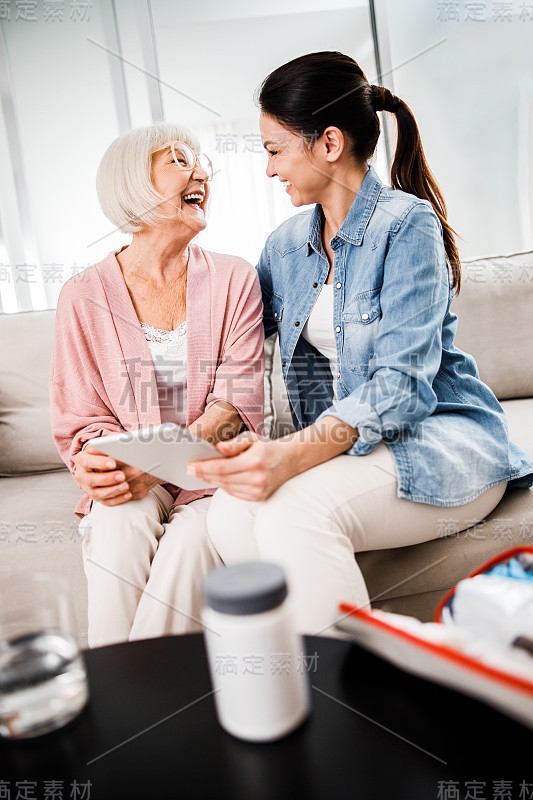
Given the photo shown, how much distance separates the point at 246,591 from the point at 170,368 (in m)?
0.92

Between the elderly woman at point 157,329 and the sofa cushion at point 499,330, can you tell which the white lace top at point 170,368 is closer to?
the elderly woman at point 157,329

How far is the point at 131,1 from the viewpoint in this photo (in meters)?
3.07

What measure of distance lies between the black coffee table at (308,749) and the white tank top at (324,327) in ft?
2.55

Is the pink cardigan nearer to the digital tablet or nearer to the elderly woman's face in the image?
the elderly woman's face

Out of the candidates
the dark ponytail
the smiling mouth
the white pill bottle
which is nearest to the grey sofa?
the smiling mouth

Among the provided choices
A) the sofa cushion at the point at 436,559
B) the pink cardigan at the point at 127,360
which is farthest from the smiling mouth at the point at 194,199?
the sofa cushion at the point at 436,559

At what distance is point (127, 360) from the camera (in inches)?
53.4

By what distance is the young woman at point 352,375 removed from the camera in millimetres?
991

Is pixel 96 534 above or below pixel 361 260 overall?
below

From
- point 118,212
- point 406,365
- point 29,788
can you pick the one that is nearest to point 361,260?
point 406,365

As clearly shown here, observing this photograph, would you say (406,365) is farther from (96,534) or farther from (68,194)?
(68,194)

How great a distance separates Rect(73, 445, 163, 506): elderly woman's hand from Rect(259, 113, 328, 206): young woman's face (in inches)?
26.2

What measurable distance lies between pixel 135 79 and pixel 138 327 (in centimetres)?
229

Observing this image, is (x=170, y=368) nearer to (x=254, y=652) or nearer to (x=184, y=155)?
(x=184, y=155)
